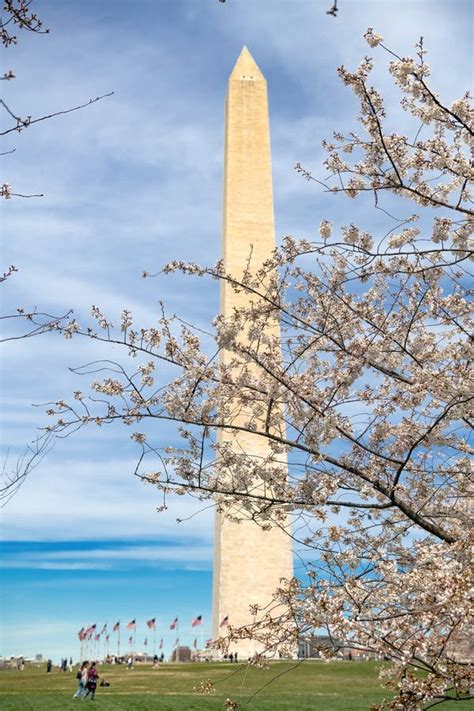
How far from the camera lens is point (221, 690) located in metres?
21.7

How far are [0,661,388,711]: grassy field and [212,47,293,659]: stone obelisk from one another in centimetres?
282

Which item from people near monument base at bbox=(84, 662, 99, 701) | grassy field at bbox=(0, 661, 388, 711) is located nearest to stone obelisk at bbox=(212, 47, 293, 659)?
grassy field at bbox=(0, 661, 388, 711)

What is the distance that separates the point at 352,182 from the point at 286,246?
2.66 feet

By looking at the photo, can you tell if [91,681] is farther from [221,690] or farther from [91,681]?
[221,690]

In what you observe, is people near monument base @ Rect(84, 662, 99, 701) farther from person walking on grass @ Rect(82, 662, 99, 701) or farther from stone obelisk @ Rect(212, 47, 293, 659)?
stone obelisk @ Rect(212, 47, 293, 659)

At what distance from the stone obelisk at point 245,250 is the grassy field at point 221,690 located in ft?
9.26

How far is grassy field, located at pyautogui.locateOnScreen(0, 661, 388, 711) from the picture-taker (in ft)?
53.0

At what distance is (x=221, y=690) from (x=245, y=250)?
16.7 meters

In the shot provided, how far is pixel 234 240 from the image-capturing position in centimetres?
3122

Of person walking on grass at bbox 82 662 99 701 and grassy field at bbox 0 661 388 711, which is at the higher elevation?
person walking on grass at bbox 82 662 99 701

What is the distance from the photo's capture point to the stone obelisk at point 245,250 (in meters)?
29.0

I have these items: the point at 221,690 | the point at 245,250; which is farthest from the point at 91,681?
the point at 245,250

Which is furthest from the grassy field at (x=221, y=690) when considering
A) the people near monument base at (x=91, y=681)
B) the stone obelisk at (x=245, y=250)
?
the stone obelisk at (x=245, y=250)

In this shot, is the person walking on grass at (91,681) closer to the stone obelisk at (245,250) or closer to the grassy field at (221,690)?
the grassy field at (221,690)
